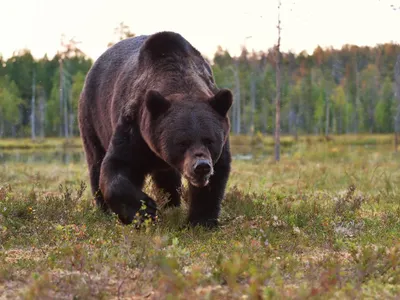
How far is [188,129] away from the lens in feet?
22.2

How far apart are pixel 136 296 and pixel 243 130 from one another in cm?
8816

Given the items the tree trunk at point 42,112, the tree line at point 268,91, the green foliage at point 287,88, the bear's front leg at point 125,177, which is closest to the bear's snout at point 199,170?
the bear's front leg at point 125,177

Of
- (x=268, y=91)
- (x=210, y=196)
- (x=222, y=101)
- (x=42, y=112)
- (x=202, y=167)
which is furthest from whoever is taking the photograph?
(x=268, y=91)

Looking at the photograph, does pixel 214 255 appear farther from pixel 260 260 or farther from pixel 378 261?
pixel 378 261

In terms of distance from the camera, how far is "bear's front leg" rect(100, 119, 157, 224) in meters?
7.23

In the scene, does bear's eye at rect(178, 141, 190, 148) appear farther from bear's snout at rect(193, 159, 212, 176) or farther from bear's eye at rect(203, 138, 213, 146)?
bear's snout at rect(193, 159, 212, 176)

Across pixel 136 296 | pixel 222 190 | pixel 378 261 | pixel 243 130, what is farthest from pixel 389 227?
pixel 243 130

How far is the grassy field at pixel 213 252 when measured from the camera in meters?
4.19

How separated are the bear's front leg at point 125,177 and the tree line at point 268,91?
6140cm

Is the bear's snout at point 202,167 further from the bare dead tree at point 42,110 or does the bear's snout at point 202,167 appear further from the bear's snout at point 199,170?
the bare dead tree at point 42,110

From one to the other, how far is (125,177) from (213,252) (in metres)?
1.95

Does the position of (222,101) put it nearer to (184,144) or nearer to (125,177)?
(184,144)

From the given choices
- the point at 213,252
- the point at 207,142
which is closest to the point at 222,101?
the point at 207,142

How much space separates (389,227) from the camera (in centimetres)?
745
